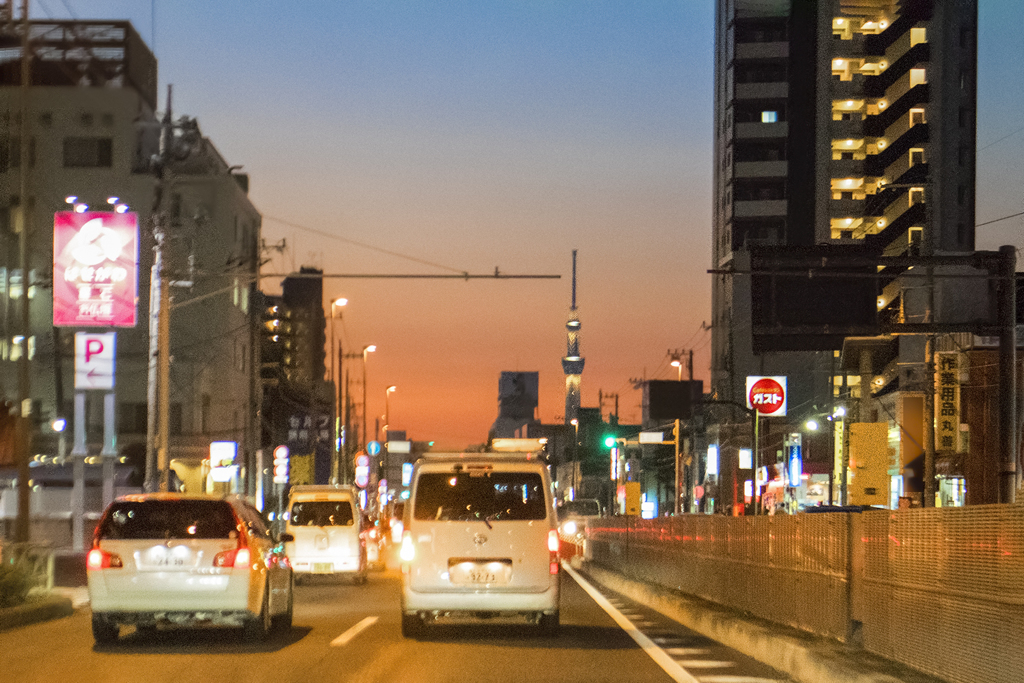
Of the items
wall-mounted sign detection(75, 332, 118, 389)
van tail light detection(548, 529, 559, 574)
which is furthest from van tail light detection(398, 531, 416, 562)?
wall-mounted sign detection(75, 332, 118, 389)

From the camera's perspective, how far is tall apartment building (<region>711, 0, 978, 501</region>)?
88000mm

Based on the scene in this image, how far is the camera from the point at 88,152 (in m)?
65.3

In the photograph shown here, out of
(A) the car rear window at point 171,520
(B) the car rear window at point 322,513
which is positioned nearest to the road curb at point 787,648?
(A) the car rear window at point 171,520

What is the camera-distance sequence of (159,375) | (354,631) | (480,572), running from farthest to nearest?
1. (159,375)
2. (354,631)
3. (480,572)

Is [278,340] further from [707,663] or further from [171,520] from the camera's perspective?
[707,663]

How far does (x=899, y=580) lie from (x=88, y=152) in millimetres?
60206

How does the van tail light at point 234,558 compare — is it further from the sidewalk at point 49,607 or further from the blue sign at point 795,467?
the blue sign at point 795,467

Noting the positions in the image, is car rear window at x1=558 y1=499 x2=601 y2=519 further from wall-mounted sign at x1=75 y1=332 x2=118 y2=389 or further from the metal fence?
the metal fence

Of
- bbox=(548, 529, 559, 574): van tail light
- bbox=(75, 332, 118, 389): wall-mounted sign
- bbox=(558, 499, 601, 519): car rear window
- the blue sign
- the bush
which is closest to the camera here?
bbox=(548, 529, 559, 574): van tail light

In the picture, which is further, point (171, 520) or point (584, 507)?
point (584, 507)

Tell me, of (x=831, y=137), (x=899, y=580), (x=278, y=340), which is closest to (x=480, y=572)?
(x=899, y=580)

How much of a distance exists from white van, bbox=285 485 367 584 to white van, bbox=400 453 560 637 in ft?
43.4

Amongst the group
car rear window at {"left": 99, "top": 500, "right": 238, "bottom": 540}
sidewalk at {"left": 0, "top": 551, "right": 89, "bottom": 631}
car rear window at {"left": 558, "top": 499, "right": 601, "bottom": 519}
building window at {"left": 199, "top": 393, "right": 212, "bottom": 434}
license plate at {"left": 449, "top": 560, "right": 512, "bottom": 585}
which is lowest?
car rear window at {"left": 558, "top": 499, "right": 601, "bottom": 519}

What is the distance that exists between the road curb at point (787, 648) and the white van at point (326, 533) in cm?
932
